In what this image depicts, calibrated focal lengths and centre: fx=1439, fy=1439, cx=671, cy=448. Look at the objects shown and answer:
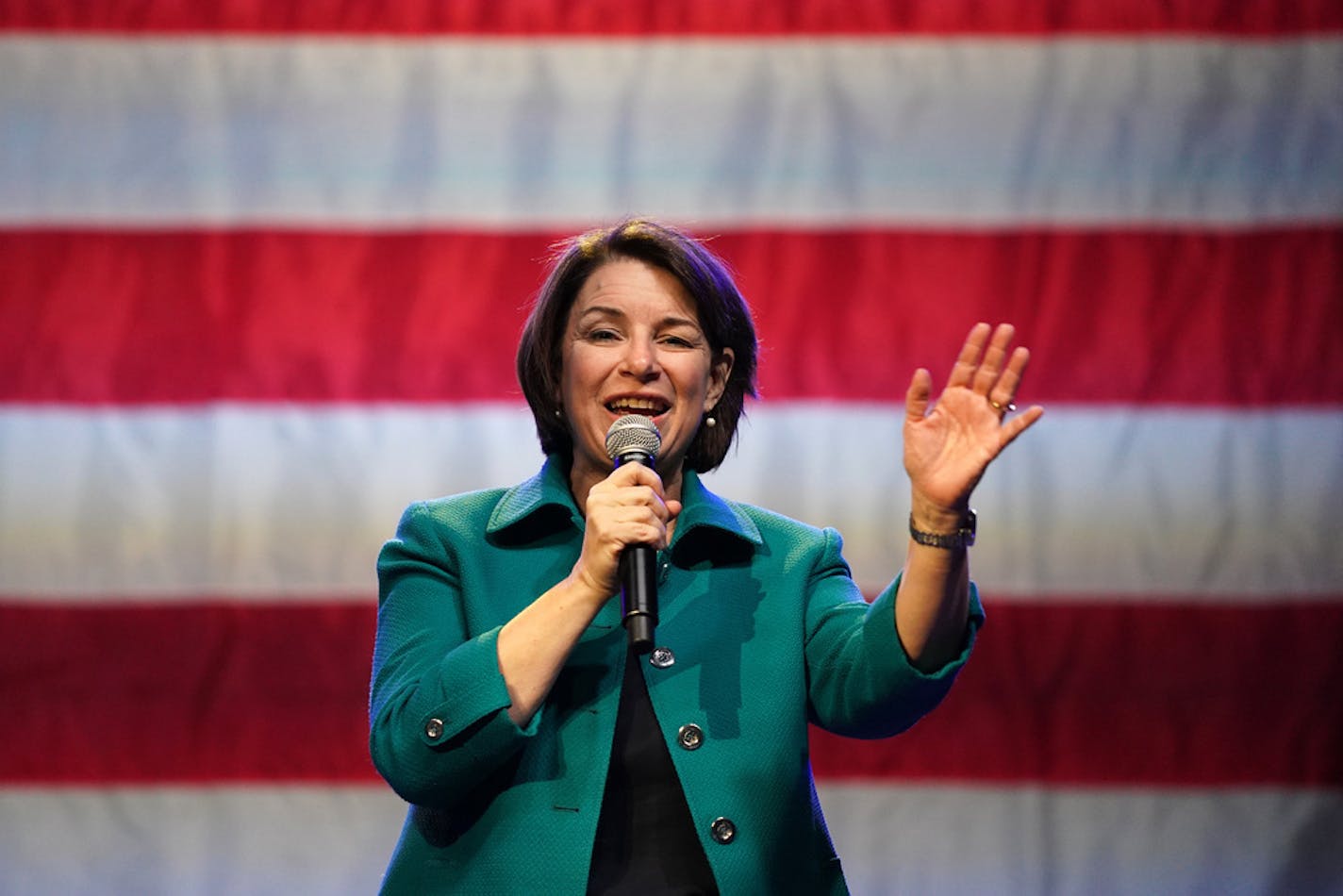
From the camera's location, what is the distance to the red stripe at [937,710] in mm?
2467

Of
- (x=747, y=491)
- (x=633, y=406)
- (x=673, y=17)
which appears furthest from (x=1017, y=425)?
(x=673, y=17)

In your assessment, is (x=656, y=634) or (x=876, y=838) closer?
(x=656, y=634)

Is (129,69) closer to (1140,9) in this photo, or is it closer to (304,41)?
(304,41)

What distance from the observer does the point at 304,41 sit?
8.49 feet

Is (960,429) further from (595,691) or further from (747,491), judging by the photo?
(747,491)

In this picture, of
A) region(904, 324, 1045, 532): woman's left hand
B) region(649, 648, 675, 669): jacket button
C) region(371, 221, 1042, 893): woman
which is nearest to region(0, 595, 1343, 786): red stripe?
region(371, 221, 1042, 893): woman

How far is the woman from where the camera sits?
4.39ft

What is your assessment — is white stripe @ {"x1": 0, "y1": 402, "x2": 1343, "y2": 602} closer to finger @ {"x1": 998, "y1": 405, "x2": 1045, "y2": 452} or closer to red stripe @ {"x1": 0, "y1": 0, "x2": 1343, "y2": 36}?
red stripe @ {"x1": 0, "y1": 0, "x2": 1343, "y2": 36}

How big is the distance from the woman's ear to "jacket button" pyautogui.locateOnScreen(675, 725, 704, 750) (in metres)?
0.41

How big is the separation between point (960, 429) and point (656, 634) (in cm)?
38

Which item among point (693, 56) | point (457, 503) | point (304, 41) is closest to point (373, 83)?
point (304, 41)

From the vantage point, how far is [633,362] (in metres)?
1.54

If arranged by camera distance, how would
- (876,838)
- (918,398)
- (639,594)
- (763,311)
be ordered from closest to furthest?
(639,594) < (918,398) < (876,838) < (763,311)

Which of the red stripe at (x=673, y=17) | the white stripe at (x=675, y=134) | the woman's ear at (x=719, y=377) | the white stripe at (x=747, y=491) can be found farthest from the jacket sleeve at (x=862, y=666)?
the red stripe at (x=673, y=17)
